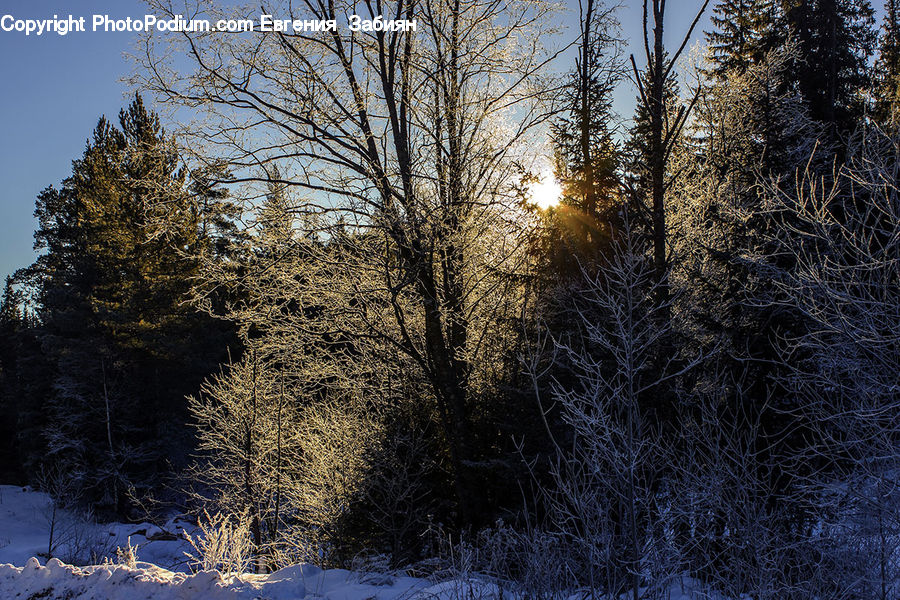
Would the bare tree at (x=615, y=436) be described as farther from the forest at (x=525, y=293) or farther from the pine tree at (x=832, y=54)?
the pine tree at (x=832, y=54)

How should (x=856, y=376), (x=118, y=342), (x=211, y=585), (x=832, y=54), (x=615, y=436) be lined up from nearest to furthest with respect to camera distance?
(x=211, y=585) < (x=615, y=436) < (x=856, y=376) < (x=832, y=54) < (x=118, y=342)

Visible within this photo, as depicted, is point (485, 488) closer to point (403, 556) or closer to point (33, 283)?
point (403, 556)

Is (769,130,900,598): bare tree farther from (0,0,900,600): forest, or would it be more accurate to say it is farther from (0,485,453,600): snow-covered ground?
(0,485,453,600): snow-covered ground

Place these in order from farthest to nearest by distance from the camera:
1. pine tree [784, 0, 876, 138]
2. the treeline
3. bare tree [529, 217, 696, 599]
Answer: the treeline
pine tree [784, 0, 876, 138]
bare tree [529, 217, 696, 599]

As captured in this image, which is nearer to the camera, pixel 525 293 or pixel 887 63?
pixel 525 293

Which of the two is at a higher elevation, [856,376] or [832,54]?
[832,54]

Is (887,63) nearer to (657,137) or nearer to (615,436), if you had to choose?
(657,137)

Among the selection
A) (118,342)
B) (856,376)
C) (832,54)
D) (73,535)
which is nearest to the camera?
(856,376)

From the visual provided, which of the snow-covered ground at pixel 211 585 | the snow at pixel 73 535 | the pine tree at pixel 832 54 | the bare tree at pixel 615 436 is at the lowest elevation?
the snow at pixel 73 535

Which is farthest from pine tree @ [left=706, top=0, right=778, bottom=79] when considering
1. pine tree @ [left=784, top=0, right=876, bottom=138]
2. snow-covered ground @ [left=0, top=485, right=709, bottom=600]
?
snow-covered ground @ [left=0, top=485, right=709, bottom=600]

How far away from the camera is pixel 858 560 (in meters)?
5.44

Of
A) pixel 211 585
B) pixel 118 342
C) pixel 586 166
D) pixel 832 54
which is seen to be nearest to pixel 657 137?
pixel 586 166

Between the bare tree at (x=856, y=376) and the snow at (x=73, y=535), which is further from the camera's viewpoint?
the snow at (x=73, y=535)

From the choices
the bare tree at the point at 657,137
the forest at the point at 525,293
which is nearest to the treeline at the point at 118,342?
the forest at the point at 525,293
